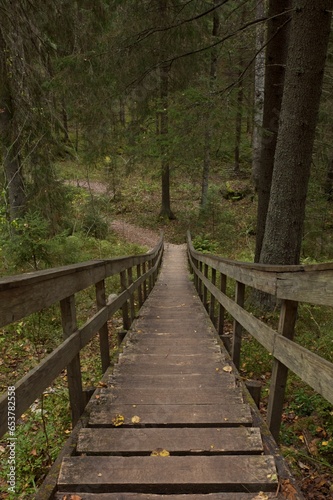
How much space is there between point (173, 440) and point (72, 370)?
0.86m

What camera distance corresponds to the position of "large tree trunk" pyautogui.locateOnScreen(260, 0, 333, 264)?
4609mm

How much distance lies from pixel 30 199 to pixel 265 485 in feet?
26.3

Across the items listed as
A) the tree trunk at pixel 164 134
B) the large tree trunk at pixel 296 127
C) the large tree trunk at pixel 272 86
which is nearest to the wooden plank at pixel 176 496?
the large tree trunk at pixel 296 127

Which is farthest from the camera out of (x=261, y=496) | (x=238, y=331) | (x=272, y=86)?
(x=272, y=86)

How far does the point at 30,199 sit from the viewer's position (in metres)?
8.27

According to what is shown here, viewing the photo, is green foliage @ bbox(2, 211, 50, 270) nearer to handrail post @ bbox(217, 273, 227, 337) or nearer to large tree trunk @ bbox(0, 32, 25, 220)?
large tree trunk @ bbox(0, 32, 25, 220)

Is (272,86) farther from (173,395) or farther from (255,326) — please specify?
(173,395)

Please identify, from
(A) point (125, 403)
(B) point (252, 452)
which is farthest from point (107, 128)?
(B) point (252, 452)

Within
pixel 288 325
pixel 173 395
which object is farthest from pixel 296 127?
pixel 173 395

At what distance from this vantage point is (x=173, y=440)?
2219 millimetres

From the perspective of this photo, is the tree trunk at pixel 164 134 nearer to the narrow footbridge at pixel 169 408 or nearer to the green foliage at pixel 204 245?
the green foliage at pixel 204 245

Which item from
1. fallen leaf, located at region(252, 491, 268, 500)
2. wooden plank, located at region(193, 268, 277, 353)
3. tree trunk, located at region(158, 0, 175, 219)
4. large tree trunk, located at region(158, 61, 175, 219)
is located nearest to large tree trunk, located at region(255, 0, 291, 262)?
wooden plank, located at region(193, 268, 277, 353)

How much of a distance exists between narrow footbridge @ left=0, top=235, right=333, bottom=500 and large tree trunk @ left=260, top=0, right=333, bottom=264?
2.51m

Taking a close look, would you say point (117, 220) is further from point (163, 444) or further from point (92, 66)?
point (163, 444)
